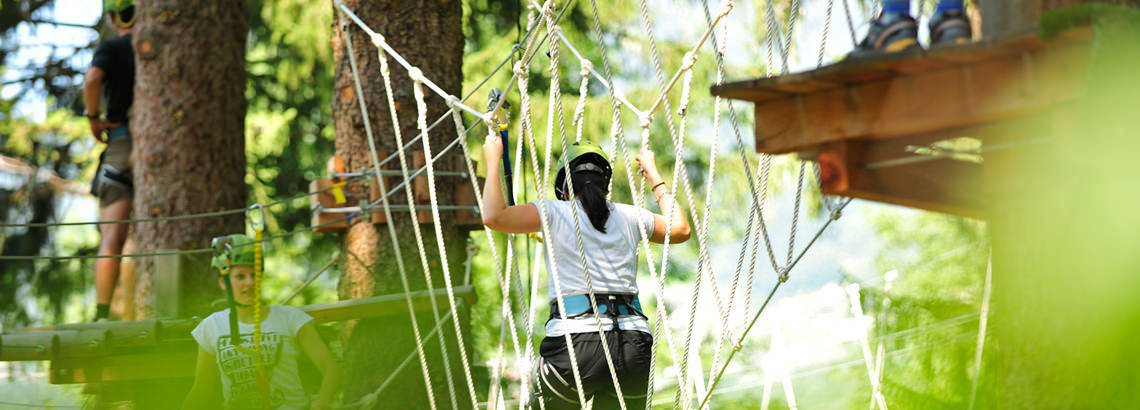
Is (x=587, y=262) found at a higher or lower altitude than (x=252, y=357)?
higher

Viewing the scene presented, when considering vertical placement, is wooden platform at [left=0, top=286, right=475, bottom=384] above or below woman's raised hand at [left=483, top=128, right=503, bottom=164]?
below

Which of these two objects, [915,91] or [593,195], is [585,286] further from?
[915,91]

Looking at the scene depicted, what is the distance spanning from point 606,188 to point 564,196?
10 cm

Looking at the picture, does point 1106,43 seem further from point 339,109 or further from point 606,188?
point 339,109

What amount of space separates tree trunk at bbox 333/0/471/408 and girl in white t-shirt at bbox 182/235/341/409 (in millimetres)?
493

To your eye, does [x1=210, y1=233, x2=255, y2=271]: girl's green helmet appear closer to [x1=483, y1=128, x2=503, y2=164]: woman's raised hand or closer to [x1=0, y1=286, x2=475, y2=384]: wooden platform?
[x1=0, y1=286, x2=475, y2=384]: wooden platform

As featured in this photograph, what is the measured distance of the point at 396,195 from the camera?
2957 mm

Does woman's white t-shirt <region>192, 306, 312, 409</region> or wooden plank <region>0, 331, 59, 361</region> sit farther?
wooden plank <region>0, 331, 59, 361</region>

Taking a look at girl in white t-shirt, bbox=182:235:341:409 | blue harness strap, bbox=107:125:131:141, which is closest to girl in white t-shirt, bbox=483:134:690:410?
girl in white t-shirt, bbox=182:235:341:409

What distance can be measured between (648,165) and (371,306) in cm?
92

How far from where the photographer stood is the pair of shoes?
4.04ft

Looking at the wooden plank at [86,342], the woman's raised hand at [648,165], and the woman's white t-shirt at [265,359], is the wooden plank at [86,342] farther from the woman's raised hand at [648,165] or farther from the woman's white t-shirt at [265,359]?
the woman's raised hand at [648,165]

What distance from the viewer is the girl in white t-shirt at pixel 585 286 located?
204cm

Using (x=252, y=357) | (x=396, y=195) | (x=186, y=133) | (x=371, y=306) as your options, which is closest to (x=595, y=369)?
(x=252, y=357)
